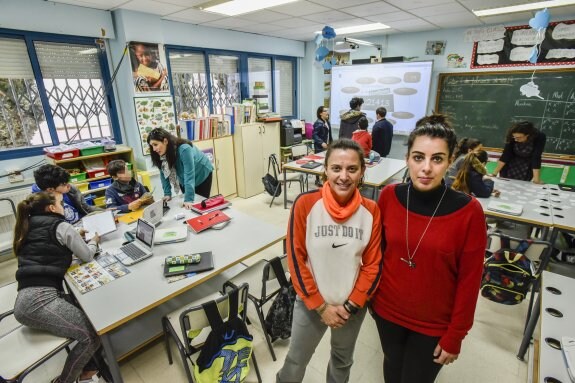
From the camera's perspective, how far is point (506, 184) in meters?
3.40

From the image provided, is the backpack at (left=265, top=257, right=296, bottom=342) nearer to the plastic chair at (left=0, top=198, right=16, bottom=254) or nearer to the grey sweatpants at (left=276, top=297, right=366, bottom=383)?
the grey sweatpants at (left=276, top=297, right=366, bottom=383)

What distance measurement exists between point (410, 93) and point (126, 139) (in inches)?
190

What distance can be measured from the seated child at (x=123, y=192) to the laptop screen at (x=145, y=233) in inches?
25.5

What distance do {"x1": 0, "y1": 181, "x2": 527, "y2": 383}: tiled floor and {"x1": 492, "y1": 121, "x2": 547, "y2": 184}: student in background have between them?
1812 millimetres

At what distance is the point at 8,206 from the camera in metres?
3.21

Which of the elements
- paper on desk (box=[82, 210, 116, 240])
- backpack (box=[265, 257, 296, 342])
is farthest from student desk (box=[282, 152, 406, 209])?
paper on desk (box=[82, 210, 116, 240])

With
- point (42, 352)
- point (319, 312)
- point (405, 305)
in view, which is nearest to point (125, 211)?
point (42, 352)

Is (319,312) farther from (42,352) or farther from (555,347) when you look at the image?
(42,352)

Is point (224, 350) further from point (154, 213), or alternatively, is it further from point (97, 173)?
point (97, 173)

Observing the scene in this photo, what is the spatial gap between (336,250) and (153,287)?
1.12 meters

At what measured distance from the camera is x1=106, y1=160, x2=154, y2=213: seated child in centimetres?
277

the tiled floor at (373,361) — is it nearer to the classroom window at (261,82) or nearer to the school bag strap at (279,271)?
the school bag strap at (279,271)

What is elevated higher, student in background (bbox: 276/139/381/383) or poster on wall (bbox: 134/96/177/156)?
poster on wall (bbox: 134/96/177/156)

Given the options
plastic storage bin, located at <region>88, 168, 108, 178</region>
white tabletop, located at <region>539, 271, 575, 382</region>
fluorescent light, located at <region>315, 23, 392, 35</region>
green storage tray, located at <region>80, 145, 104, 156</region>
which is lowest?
white tabletop, located at <region>539, 271, 575, 382</region>
